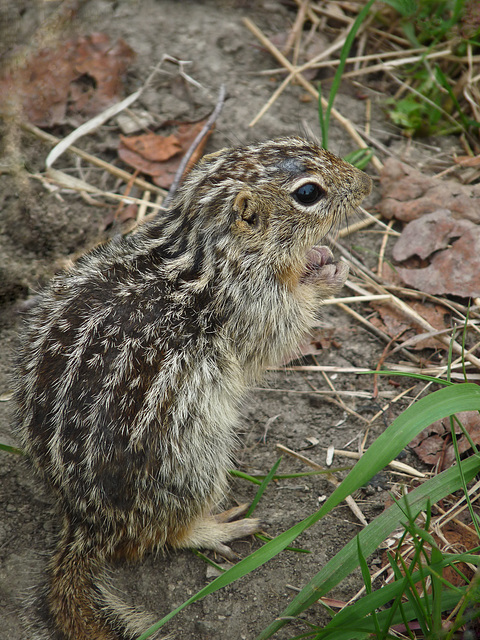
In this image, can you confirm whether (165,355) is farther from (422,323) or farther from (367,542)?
(422,323)

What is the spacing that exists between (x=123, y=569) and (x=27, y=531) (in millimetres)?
584

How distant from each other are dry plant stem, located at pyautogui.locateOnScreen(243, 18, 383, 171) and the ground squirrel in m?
1.61

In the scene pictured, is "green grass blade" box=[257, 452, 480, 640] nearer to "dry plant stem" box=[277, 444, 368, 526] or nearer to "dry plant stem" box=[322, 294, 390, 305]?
"dry plant stem" box=[277, 444, 368, 526]

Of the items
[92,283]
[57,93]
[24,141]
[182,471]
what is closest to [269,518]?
[182,471]

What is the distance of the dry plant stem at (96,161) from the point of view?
16.4ft

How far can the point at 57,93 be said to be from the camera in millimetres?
5250

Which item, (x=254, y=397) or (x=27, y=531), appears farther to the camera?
(x=254, y=397)

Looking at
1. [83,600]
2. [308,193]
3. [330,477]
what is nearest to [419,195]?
[308,193]

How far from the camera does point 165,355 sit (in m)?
3.01

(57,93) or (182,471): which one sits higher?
(57,93)

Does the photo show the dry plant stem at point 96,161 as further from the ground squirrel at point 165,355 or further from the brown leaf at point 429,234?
the brown leaf at point 429,234

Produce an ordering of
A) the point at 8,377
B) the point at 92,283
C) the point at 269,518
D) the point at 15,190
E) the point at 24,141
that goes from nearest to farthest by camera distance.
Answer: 1. the point at 92,283
2. the point at 269,518
3. the point at 8,377
4. the point at 15,190
5. the point at 24,141

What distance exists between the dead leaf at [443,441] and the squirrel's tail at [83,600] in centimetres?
177

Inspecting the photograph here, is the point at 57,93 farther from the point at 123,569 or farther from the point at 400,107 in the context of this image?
the point at 123,569
